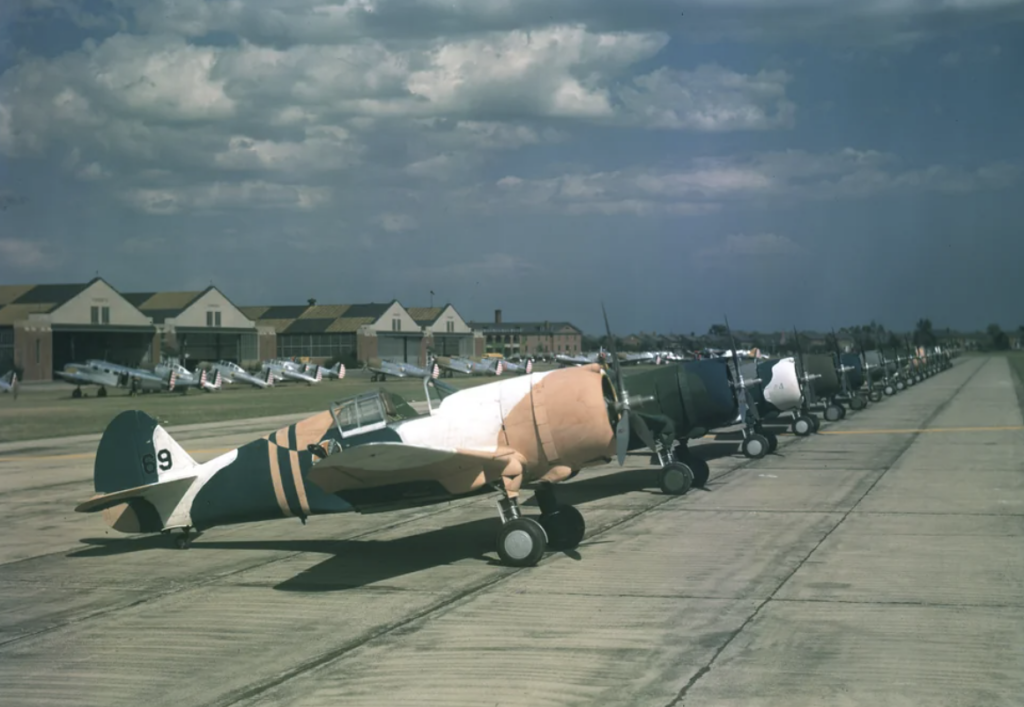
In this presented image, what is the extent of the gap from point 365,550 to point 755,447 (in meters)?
13.3

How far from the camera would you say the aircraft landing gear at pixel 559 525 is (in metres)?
12.5

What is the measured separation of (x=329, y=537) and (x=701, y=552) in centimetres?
534

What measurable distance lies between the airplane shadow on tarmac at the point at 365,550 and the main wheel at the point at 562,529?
0.18 m

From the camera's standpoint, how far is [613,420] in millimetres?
11617

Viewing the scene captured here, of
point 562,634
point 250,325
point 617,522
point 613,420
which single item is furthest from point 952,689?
point 250,325

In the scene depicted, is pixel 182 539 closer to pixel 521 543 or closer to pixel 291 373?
pixel 521 543

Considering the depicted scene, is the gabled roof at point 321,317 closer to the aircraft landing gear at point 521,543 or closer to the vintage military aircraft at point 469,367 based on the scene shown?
the vintage military aircraft at point 469,367

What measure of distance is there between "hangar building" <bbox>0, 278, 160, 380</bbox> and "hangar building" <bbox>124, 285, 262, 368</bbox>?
1701 millimetres

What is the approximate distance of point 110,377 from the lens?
58.7 m

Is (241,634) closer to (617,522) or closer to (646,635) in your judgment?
(646,635)

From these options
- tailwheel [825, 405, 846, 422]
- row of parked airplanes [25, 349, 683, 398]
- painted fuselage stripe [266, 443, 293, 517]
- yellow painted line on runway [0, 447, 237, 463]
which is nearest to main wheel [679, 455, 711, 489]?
painted fuselage stripe [266, 443, 293, 517]

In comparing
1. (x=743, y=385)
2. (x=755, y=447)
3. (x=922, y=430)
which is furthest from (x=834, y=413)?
(x=743, y=385)

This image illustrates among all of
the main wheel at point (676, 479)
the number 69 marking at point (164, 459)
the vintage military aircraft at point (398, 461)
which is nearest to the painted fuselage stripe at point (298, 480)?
the vintage military aircraft at point (398, 461)

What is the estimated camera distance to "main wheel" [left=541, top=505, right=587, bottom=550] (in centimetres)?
1251
